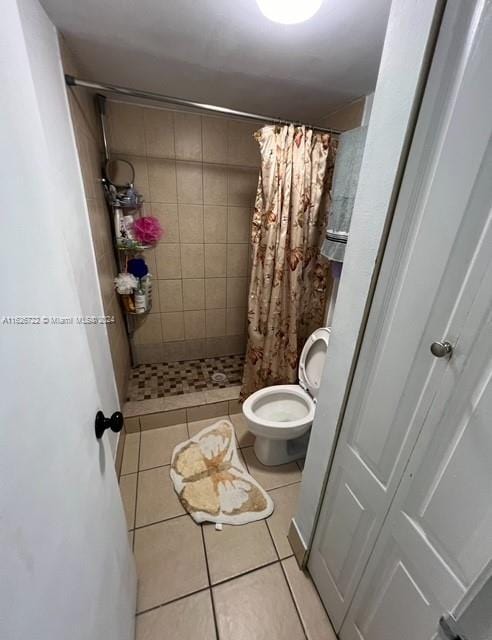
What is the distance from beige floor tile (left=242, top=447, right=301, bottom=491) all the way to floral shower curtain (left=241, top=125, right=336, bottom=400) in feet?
1.53

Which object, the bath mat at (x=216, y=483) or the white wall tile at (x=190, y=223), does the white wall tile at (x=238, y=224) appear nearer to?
the white wall tile at (x=190, y=223)

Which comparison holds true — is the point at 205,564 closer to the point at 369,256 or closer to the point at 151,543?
the point at 151,543

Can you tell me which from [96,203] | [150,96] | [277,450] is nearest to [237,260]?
[96,203]

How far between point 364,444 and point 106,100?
2.29 m

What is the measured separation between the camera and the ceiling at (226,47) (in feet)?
2.97

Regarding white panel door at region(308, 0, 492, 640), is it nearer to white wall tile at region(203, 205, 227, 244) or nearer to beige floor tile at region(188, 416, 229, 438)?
beige floor tile at region(188, 416, 229, 438)

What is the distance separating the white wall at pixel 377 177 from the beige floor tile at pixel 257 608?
0.61 meters

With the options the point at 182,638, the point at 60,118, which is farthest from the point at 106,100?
the point at 182,638

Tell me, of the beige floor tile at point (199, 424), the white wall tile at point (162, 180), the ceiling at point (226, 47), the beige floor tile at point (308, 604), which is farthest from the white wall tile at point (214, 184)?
the beige floor tile at point (308, 604)

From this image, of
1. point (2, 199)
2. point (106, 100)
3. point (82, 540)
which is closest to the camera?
point (2, 199)

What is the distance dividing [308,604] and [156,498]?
85cm

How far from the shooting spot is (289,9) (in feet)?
2.82

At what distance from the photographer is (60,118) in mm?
1033

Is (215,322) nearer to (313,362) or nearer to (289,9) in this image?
(313,362)
